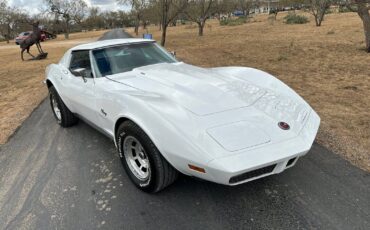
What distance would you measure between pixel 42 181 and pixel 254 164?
2593mm

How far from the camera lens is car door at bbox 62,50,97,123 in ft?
12.8

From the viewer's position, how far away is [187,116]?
2801mm

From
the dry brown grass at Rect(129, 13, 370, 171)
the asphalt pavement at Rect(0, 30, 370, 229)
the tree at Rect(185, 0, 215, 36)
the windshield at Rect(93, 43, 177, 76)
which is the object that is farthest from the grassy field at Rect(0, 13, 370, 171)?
the tree at Rect(185, 0, 215, 36)

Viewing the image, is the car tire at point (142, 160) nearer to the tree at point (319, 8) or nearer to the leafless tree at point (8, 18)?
the tree at point (319, 8)

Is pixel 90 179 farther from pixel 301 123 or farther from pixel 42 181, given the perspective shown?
pixel 301 123

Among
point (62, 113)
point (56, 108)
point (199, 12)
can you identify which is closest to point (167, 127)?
point (62, 113)

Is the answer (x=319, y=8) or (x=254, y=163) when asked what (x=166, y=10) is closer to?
(x=319, y=8)

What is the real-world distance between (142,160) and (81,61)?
208 centimetres

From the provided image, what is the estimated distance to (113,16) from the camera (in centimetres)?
9681

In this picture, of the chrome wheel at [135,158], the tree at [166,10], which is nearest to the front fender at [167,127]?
the chrome wheel at [135,158]

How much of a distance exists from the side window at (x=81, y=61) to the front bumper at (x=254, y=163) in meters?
2.34

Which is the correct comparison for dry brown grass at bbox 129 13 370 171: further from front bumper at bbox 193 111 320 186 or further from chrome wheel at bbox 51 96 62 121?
chrome wheel at bbox 51 96 62 121

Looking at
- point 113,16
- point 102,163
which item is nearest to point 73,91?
point 102,163

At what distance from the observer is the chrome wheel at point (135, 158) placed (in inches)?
125
